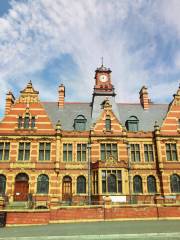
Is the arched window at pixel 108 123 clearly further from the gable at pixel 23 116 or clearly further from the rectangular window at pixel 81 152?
the gable at pixel 23 116

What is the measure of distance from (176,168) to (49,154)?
15656mm

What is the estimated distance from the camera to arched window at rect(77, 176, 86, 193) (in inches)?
1093

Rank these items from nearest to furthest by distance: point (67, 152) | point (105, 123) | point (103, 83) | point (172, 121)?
point (67, 152) → point (105, 123) → point (172, 121) → point (103, 83)

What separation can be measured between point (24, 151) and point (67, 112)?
8418 mm

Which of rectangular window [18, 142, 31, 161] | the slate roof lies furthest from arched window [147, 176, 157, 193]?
rectangular window [18, 142, 31, 161]

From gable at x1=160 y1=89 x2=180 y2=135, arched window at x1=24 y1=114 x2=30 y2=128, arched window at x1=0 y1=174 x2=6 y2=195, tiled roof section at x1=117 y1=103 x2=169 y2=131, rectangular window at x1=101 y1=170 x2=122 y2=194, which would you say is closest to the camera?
rectangular window at x1=101 y1=170 x2=122 y2=194

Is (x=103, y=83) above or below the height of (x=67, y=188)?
above

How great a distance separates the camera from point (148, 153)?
2978cm

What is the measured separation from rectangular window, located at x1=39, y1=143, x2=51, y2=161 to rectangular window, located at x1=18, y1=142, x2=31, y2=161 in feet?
4.80

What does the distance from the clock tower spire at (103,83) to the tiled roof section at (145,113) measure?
2.72 metres

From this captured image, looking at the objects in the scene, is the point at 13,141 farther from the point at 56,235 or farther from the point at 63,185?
the point at 56,235

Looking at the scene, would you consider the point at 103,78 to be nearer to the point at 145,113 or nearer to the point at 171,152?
the point at 145,113

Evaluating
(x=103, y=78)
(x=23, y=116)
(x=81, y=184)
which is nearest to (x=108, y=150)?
(x=81, y=184)

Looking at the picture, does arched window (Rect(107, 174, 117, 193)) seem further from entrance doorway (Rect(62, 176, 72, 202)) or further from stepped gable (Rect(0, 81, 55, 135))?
stepped gable (Rect(0, 81, 55, 135))
